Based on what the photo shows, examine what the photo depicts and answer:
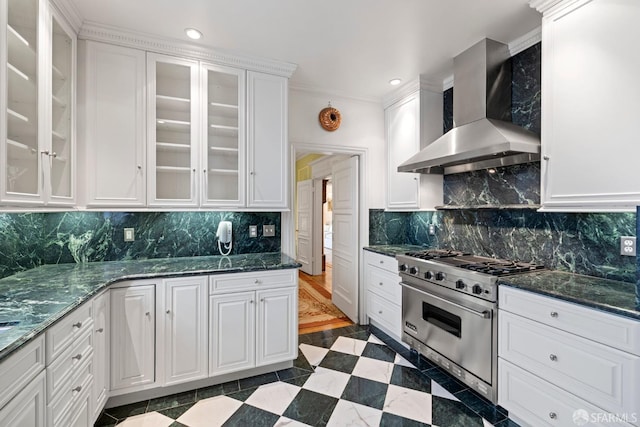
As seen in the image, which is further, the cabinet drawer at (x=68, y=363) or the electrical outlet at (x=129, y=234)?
the electrical outlet at (x=129, y=234)

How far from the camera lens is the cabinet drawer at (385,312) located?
9.53 feet

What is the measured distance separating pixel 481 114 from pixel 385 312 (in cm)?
211

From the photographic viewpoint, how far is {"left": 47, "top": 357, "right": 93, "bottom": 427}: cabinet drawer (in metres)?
1.29

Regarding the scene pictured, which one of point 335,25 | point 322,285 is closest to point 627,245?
point 335,25

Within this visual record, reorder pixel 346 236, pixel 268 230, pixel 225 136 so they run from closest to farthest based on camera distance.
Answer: pixel 225 136
pixel 268 230
pixel 346 236

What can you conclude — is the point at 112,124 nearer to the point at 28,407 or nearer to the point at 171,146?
the point at 171,146

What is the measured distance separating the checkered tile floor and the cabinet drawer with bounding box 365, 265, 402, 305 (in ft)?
1.94

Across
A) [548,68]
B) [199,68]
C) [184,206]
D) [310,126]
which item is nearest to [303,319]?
[184,206]

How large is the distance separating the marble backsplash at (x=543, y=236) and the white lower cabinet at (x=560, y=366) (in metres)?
0.41

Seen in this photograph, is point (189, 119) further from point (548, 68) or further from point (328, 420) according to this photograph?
point (548, 68)

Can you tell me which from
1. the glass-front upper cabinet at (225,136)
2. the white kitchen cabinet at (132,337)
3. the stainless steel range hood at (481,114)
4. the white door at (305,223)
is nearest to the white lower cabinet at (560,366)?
the stainless steel range hood at (481,114)

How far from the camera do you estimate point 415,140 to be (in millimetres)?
3098

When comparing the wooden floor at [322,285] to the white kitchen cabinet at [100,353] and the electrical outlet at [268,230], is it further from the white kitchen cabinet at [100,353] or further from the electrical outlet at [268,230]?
the white kitchen cabinet at [100,353]

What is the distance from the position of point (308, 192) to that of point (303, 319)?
3019 millimetres
